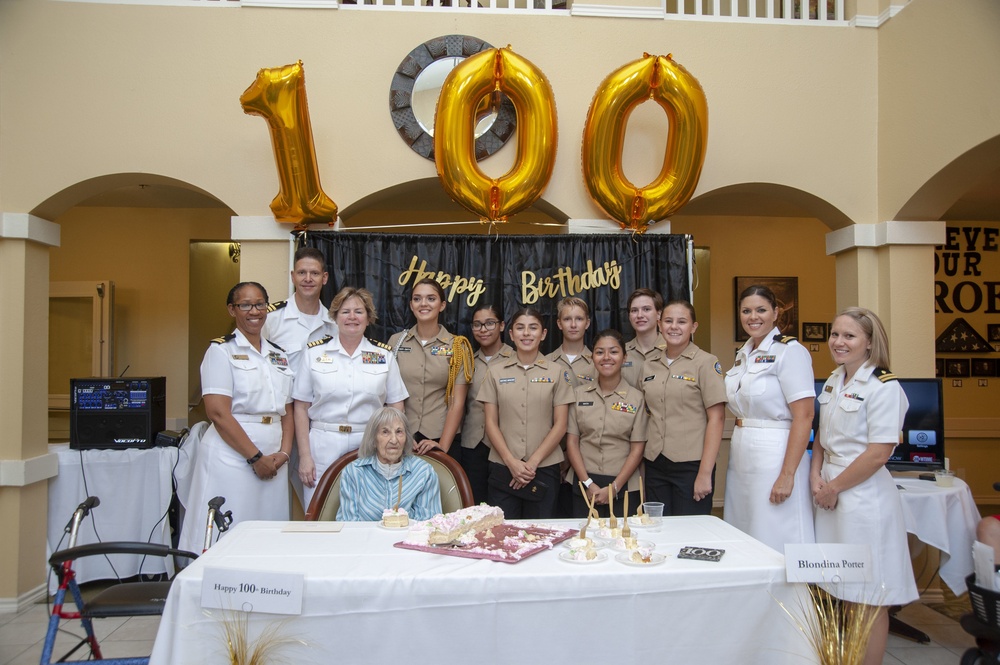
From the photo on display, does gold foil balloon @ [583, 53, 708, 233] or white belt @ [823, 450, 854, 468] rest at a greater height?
gold foil balloon @ [583, 53, 708, 233]

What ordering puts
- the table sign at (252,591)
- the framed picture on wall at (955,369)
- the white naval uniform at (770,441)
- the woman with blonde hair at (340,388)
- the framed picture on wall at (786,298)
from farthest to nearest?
the framed picture on wall at (955,369) → the framed picture on wall at (786,298) → the woman with blonde hair at (340,388) → the white naval uniform at (770,441) → the table sign at (252,591)

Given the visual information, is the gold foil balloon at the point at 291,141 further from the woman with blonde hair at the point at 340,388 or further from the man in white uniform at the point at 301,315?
the woman with blonde hair at the point at 340,388

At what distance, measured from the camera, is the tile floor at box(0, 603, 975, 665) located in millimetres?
3503

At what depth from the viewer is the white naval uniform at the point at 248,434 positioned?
11.2 feet

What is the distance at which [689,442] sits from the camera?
3508mm

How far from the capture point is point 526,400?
12.0 feet

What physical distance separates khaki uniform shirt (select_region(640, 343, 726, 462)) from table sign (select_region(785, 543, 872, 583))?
1355 mm

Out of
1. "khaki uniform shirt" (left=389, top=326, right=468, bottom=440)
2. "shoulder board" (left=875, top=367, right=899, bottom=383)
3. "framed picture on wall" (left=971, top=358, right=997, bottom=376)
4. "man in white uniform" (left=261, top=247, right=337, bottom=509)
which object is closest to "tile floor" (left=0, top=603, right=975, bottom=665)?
"man in white uniform" (left=261, top=247, right=337, bottom=509)

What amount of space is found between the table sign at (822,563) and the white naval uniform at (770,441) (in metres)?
1.01

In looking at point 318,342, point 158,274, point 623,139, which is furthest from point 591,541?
point 158,274

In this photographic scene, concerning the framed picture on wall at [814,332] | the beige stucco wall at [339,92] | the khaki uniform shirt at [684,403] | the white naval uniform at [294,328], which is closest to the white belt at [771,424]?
the khaki uniform shirt at [684,403]

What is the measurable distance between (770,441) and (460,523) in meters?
1.55

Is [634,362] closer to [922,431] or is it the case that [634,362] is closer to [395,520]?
[922,431]

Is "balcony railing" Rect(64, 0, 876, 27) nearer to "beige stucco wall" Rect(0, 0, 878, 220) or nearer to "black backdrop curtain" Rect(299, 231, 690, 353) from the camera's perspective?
"beige stucco wall" Rect(0, 0, 878, 220)
